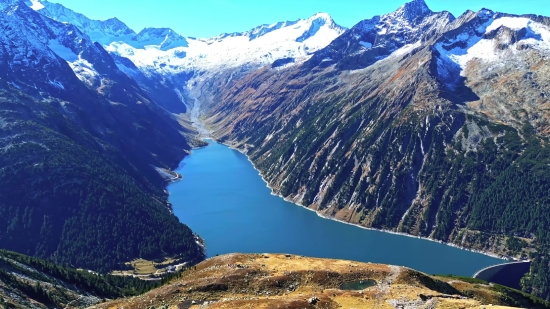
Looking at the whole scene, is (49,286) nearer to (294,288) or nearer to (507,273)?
(294,288)

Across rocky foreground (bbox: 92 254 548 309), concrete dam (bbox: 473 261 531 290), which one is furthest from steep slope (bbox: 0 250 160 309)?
concrete dam (bbox: 473 261 531 290)

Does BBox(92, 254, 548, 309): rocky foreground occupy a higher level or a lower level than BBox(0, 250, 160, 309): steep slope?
higher

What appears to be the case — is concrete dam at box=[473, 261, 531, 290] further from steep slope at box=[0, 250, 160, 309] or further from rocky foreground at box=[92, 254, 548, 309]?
steep slope at box=[0, 250, 160, 309]

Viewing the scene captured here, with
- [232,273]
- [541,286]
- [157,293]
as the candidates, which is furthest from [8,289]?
[541,286]

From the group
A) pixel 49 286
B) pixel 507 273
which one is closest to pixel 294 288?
pixel 49 286

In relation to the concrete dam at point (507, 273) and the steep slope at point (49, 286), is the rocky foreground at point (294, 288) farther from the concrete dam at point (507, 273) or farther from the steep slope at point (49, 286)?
the concrete dam at point (507, 273)

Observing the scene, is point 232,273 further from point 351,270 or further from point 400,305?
point 400,305

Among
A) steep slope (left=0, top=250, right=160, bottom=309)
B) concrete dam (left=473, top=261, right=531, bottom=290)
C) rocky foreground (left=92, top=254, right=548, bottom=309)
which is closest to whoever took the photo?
rocky foreground (left=92, top=254, right=548, bottom=309)

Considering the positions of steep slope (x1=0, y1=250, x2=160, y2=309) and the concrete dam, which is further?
the concrete dam

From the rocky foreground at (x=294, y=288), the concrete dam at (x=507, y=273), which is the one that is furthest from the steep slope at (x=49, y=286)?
the concrete dam at (x=507, y=273)
